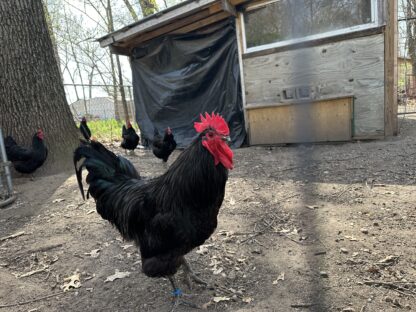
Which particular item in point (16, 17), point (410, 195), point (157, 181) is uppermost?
point (16, 17)

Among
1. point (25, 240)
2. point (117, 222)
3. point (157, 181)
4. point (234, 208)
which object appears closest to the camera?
point (157, 181)

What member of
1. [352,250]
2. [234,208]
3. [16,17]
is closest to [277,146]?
[234,208]

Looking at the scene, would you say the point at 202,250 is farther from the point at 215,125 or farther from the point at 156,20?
the point at 156,20

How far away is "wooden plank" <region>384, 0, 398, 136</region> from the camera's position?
6230 mm

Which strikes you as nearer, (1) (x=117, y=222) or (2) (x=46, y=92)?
(1) (x=117, y=222)

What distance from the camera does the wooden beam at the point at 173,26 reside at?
7577 millimetres

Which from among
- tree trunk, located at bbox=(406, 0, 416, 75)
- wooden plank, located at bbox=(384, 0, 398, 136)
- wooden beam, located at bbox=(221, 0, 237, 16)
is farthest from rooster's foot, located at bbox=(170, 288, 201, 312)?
tree trunk, located at bbox=(406, 0, 416, 75)

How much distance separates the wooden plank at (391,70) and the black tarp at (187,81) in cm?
349

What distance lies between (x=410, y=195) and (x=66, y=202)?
4976 millimetres

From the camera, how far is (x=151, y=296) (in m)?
2.69

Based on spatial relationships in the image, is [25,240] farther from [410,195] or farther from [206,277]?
[410,195]

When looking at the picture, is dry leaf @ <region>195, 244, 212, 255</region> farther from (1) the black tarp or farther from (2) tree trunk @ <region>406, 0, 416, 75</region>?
(2) tree trunk @ <region>406, 0, 416, 75</region>

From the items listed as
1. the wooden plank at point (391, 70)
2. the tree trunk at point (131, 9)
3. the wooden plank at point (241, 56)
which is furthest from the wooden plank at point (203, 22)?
the tree trunk at point (131, 9)

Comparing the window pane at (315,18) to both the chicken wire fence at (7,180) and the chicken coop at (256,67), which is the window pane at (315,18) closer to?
the chicken coop at (256,67)
